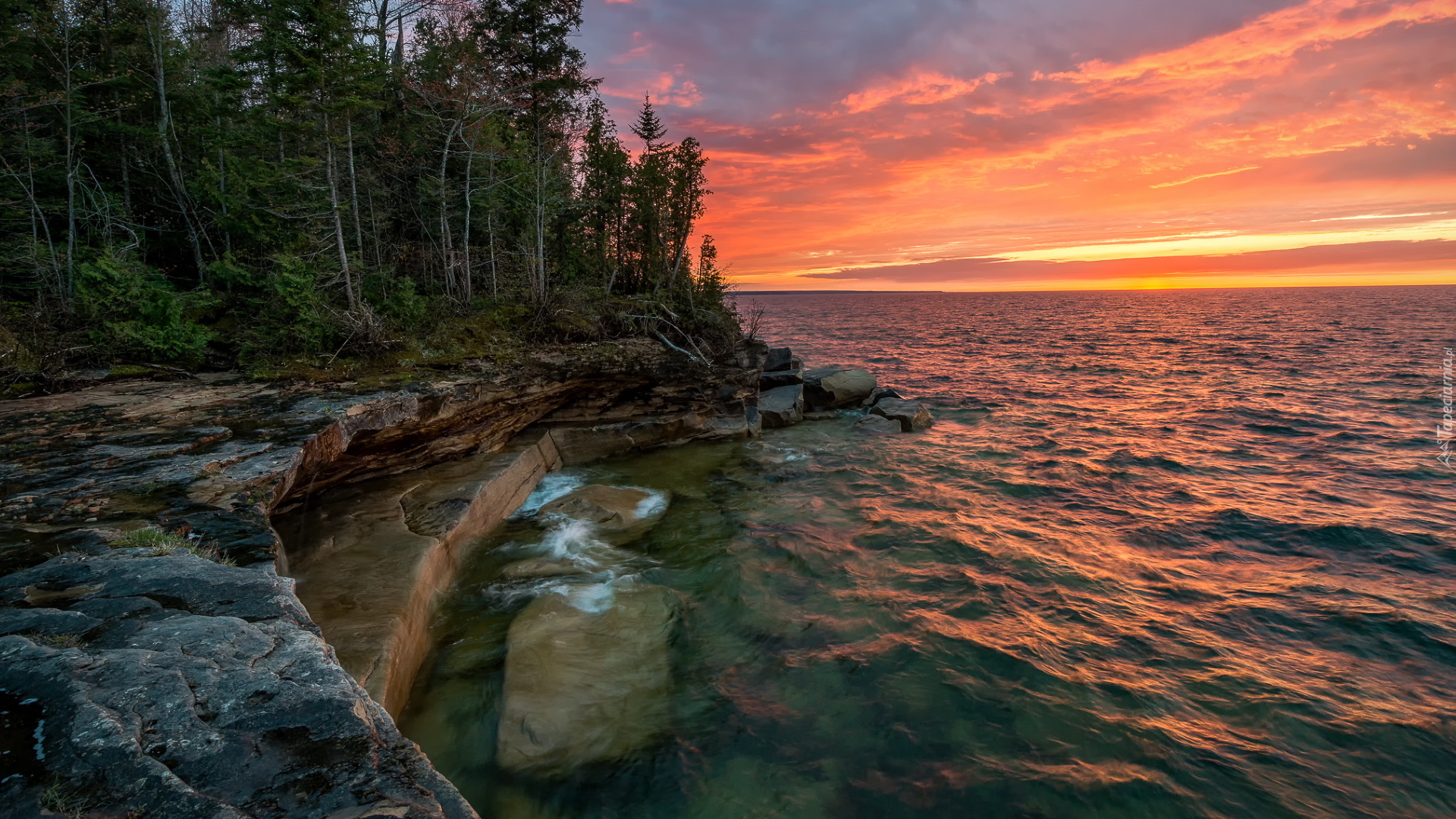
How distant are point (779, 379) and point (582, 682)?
19467mm

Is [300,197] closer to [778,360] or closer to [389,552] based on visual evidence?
[389,552]

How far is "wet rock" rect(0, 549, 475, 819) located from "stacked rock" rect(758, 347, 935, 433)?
18322 millimetres

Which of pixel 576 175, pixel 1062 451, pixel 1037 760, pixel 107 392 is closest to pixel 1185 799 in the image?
pixel 1037 760

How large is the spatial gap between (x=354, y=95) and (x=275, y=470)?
10915mm

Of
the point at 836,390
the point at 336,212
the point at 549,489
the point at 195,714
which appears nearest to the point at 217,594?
the point at 195,714

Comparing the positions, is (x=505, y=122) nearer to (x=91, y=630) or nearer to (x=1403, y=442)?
(x=91, y=630)

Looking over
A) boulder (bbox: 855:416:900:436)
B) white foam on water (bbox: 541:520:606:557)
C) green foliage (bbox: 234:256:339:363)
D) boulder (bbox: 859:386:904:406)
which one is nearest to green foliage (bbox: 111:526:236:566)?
white foam on water (bbox: 541:520:606:557)

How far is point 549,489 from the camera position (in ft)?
47.5

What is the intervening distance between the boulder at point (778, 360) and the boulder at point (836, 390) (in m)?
2.49

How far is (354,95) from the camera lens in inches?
533

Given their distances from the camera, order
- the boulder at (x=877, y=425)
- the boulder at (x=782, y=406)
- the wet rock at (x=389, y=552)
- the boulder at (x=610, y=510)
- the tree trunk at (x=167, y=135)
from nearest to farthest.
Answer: the wet rock at (x=389, y=552) → the boulder at (x=610, y=510) → the tree trunk at (x=167, y=135) → the boulder at (x=877, y=425) → the boulder at (x=782, y=406)

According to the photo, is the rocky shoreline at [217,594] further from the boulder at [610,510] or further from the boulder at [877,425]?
the boulder at [877,425]

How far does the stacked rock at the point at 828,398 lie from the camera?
71.7 feet

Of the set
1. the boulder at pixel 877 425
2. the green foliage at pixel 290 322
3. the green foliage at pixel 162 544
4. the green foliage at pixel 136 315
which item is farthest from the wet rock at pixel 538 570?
the boulder at pixel 877 425
